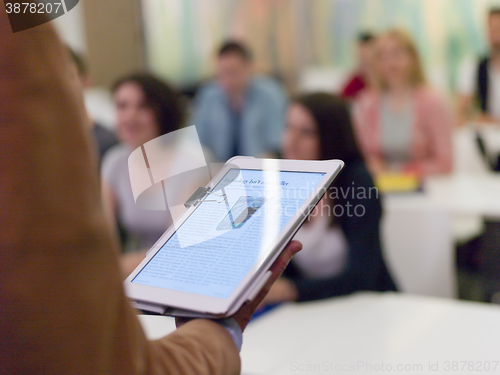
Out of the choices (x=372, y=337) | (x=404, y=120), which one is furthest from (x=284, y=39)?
(x=372, y=337)

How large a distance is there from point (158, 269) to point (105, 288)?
198 mm

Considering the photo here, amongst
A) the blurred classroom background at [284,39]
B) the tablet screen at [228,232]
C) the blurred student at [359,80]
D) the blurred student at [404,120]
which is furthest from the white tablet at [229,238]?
the blurred student at [359,80]

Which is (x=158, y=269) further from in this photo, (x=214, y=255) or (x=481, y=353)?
(x=481, y=353)

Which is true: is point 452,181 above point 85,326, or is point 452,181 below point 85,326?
below

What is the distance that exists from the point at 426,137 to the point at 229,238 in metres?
1.98

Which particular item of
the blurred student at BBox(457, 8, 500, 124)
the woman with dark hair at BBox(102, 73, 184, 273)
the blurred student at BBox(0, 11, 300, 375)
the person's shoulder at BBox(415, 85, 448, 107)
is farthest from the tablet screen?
the blurred student at BBox(457, 8, 500, 124)

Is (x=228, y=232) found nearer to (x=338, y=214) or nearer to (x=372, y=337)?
(x=372, y=337)

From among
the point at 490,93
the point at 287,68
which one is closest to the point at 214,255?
the point at 490,93

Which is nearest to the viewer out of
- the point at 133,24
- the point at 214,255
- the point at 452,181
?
the point at 214,255

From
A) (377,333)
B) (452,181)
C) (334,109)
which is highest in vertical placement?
(334,109)

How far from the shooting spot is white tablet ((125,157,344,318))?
0.50m

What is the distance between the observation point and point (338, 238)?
133 cm

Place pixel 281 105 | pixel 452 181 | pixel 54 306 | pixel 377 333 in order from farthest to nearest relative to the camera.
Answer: pixel 281 105, pixel 452 181, pixel 377 333, pixel 54 306

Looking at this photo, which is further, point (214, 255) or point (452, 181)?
point (452, 181)
